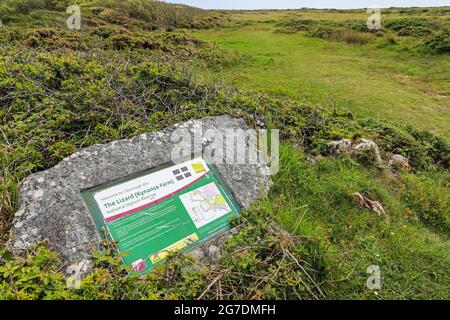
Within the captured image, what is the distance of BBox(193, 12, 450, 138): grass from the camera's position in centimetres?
779

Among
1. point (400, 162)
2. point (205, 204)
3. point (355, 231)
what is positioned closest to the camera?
point (205, 204)

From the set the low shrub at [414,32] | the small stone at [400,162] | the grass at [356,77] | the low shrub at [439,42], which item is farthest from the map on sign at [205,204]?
the low shrub at [414,32]

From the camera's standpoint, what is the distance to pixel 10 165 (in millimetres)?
3031

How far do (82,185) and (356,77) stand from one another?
31.9 feet

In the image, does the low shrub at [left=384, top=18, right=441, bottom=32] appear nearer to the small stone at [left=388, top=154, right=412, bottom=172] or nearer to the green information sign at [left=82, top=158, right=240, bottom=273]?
the small stone at [left=388, top=154, right=412, bottom=172]

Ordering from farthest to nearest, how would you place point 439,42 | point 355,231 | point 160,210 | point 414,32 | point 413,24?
point 413,24 → point 414,32 → point 439,42 → point 355,231 → point 160,210

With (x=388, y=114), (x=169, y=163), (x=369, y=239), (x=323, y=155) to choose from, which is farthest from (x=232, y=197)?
(x=388, y=114)

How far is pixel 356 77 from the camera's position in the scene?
34.3 ft

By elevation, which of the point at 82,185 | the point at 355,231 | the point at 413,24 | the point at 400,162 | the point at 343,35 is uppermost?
the point at 413,24

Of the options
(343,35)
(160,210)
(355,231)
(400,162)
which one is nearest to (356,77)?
(400,162)

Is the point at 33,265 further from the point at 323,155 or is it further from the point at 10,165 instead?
the point at 323,155

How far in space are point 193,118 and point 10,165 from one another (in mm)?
1951

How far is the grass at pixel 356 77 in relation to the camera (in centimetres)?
779

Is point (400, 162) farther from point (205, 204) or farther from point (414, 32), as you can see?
point (414, 32)
